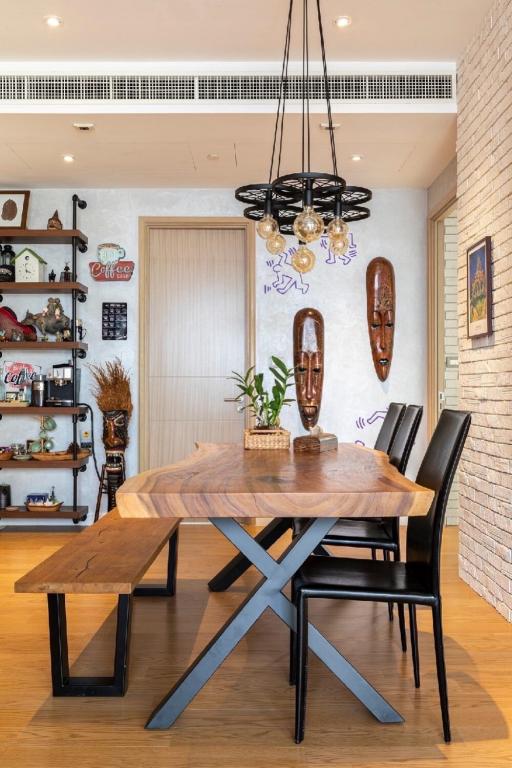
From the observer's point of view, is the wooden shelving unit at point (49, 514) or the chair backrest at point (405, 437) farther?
the wooden shelving unit at point (49, 514)

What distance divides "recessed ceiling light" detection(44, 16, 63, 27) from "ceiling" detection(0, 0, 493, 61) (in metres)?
0.03

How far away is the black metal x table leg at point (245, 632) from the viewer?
87.4 inches

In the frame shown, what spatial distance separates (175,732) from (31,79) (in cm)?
354

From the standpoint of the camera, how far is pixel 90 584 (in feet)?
7.59

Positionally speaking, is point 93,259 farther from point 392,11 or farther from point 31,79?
point 392,11

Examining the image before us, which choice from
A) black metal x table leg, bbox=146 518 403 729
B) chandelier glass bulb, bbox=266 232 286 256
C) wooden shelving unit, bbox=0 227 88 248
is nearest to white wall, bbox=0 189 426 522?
wooden shelving unit, bbox=0 227 88 248

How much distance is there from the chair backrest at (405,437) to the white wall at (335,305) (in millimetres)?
2290

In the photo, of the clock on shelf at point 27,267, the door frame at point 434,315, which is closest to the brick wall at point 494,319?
the door frame at point 434,315

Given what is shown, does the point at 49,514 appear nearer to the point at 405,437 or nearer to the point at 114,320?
the point at 114,320

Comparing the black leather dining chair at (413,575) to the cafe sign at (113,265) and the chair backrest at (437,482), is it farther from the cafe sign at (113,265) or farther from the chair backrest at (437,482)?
the cafe sign at (113,265)

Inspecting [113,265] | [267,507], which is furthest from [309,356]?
[267,507]

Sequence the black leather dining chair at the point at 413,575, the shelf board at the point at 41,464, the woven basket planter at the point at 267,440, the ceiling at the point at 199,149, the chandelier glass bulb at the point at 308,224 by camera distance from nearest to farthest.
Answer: the black leather dining chair at the point at 413,575 < the chandelier glass bulb at the point at 308,224 < the woven basket planter at the point at 267,440 < the ceiling at the point at 199,149 < the shelf board at the point at 41,464

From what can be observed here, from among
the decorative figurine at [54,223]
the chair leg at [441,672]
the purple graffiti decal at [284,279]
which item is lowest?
the chair leg at [441,672]

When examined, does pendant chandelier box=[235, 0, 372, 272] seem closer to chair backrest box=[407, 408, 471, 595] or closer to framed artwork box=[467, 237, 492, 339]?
framed artwork box=[467, 237, 492, 339]
